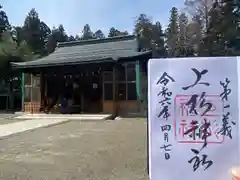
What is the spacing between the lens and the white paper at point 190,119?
174 centimetres

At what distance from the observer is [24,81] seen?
16.5m

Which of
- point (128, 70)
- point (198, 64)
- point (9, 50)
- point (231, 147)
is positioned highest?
point (9, 50)

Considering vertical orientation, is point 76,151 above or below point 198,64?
below

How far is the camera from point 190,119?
1.79 metres

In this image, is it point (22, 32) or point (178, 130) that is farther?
point (22, 32)

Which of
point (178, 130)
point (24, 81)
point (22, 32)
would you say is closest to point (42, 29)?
point (22, 32)

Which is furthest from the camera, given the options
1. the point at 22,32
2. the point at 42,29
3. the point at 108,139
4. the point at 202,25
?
the point at 42,29

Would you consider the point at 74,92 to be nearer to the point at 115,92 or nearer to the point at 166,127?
the point at 115,92

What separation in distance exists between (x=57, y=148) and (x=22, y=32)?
44.7 meters

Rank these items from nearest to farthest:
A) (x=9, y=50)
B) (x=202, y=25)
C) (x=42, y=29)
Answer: (x=9, y=50) < (x=202, y=25) < (x=42, y=29)

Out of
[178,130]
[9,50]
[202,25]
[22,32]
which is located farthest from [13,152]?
[22,32]

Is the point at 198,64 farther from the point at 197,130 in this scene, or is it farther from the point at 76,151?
the point at 76,151

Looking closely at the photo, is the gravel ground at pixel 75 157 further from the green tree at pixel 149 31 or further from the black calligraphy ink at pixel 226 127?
the green tree at pixel 149 31

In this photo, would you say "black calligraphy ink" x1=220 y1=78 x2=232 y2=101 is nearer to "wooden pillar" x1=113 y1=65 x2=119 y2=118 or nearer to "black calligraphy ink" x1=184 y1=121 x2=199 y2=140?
"black calligraphy ink" x1=184 y1=121 x2=199 y2=140
